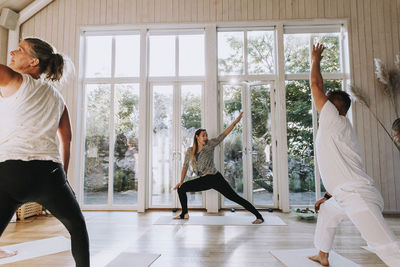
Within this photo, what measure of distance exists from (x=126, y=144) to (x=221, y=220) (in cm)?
218

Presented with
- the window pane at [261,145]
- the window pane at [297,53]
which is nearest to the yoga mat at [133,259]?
the window pane at [261,145]

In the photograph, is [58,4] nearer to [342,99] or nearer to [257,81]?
[257,81]

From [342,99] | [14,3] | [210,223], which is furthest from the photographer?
[14,3]

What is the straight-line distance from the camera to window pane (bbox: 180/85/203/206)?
15.3ft

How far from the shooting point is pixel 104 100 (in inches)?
188

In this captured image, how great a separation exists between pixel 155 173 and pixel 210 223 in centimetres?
157

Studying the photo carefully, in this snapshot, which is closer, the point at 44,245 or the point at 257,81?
the point at 44,245

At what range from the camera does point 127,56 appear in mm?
4832

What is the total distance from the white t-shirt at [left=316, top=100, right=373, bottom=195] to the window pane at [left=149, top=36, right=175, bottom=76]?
11.5 feet

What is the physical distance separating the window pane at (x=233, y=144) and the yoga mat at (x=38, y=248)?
8.66 feet

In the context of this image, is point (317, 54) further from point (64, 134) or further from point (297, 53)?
point (297, 53)

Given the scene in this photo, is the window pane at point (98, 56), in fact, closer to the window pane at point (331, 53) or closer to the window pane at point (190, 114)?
the window pane at point (190, 114)

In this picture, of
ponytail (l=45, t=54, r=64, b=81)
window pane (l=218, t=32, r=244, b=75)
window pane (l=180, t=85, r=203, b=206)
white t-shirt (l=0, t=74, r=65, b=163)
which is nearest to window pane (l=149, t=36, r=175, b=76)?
window pane (l=180, t=85, r=203, b=206)

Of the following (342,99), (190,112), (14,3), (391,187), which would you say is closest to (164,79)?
(190,112)
